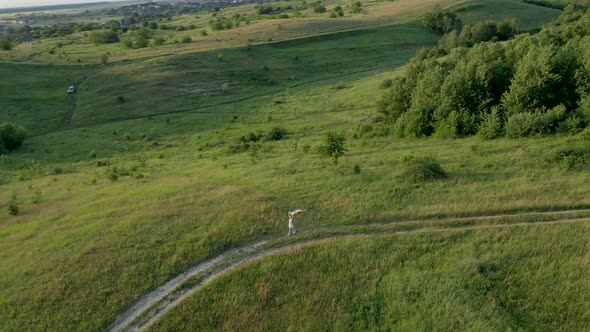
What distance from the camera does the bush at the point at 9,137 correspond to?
52253mm

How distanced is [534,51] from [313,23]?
315ft

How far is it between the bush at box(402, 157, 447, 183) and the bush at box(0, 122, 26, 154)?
5046cm

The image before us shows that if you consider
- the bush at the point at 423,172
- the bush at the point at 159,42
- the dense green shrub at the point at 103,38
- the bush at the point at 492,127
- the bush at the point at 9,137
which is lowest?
the bush at the point at 9,137

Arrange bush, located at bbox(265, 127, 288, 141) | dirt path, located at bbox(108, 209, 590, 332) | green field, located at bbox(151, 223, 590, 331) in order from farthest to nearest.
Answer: bush, located at bbox(265, 127, 288, 141) < dirt path, located at bbox(108, 209, 590, 332) < green field, located at bbox(151, 223, 590, 331)

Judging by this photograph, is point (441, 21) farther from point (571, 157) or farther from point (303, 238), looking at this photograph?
point (303, 238)

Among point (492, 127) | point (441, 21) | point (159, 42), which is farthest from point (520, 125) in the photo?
point (441, 21)

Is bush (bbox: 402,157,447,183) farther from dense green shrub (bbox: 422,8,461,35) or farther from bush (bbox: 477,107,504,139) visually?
dense green shrub (bbox: 422,8,461,35)

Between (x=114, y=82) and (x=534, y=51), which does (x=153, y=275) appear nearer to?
(x=534, y=51)

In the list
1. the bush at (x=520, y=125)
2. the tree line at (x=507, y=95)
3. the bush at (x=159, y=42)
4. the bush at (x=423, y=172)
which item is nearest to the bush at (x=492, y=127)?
the tree line at (x=507, y=95)

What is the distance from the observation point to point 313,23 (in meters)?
A: 125

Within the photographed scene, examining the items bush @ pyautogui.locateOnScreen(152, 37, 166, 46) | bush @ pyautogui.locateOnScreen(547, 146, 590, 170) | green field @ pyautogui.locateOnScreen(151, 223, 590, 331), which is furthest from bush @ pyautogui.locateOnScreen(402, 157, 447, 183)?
bush @ pyautogui.locateOnScreen(152, 37, 166, 46)

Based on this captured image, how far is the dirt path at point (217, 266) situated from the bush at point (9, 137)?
47.2 metres

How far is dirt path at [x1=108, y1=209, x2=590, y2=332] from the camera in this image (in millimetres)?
14672

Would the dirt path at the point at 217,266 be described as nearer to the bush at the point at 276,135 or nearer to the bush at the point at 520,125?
the bush at the point at 520,125
